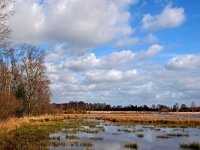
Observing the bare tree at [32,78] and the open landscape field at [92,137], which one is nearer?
the open landscape field at [92,137]

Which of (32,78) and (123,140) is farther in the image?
(32,78)

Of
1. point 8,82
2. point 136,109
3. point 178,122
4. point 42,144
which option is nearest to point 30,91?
point 8,82

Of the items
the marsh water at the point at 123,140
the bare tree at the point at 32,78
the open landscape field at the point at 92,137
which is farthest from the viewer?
the bare tree at the point at 32,78

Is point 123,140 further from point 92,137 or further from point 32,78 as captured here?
point 32,78

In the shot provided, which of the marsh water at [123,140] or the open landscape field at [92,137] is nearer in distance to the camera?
the marsh water at [123,140]

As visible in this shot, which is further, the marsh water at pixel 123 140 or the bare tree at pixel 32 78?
the bare tree at pixel 32 78

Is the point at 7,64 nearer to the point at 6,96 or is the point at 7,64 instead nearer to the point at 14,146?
the point at 6,96

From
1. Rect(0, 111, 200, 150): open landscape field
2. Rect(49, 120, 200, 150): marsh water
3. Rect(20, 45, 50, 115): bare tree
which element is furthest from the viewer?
Rect(20, 45, 50, 115): bare tree

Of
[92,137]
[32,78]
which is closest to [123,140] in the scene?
[92,137]

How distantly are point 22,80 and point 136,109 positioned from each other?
13510 cm

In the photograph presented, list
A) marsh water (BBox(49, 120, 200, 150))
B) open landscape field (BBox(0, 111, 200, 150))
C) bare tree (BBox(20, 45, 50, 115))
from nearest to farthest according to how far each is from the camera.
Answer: marsh water (BBox(49, 120, 200, 150)), open landscape field (BBox(0, 111, 200, 150)), bare tree (BBox(20, 45, 50, 115))

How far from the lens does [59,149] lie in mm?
23141

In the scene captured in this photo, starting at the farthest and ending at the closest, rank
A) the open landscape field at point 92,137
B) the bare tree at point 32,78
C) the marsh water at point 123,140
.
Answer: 1. the bare tree at point 32,78
2. the open landscape field at point 92,137
3. the marsh water at point 123,140

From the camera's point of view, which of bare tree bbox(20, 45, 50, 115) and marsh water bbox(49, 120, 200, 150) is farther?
bare tree bbox(20, 45, 50, 115)
